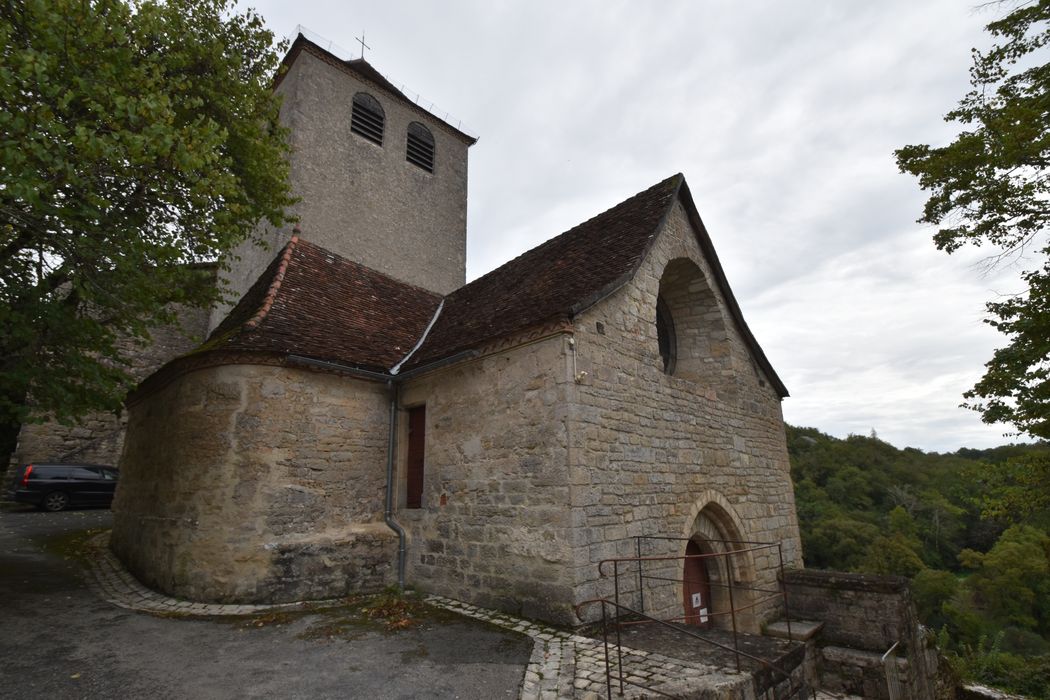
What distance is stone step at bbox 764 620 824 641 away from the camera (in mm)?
7785

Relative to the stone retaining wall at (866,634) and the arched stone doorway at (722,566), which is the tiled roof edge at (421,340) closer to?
the arched stone doorway at (722,566)

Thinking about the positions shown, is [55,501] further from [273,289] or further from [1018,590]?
[1018,590]

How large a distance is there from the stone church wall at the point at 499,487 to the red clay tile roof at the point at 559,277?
1.70ft

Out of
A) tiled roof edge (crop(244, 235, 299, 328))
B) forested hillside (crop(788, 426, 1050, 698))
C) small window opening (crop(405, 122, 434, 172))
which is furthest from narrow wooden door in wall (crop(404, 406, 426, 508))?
small window opening (crop(405, 122, 434, 172))

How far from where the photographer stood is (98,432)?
52.0 ft

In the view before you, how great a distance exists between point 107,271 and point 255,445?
2.77 metres

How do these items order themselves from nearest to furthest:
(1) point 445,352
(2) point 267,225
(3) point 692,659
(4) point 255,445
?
(3) point 692,659 < (4) point 255,445 < (1) point 445,352 < (2) point 267,225

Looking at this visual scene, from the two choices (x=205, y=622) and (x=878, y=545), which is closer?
(x=205, y=622)

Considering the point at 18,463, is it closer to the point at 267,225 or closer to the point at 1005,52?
the point at 267,225

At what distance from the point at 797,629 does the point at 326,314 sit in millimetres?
9340

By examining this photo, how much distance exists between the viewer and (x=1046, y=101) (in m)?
6.91

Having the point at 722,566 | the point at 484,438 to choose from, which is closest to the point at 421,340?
the point at 484,438

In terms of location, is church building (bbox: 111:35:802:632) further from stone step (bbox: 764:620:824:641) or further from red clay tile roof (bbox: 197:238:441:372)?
stone step (bbox: 764:620:824:641)

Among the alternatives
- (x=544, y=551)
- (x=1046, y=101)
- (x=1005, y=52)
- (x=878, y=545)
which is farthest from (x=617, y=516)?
(x=878, y=545)
